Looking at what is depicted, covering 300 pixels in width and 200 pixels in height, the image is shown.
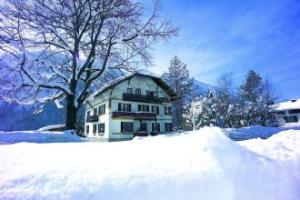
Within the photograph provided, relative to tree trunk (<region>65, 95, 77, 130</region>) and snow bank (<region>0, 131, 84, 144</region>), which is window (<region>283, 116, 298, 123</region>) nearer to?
tree trunk (<region>65, 95, 77, 130</region>)

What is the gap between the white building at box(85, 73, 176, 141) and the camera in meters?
34.2

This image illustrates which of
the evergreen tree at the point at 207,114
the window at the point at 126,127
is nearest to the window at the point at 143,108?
the window at the point at 126,127

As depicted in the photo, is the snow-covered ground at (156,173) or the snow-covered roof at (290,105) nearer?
the snow-covered ground at (156,173)

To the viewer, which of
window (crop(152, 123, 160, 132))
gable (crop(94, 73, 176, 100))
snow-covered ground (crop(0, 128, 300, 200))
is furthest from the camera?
window (crop(152, 123, 160, 132))

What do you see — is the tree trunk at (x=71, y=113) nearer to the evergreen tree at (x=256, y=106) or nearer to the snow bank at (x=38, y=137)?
the snow bank at (x=38, y=137)

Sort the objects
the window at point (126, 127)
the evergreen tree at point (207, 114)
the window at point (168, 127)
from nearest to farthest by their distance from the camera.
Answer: the window at point (126, 127), the window at point (168, 127), the evergreen tree at point (207, 114)

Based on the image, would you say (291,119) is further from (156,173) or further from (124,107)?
(156,173)

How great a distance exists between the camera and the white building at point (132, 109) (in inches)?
1348

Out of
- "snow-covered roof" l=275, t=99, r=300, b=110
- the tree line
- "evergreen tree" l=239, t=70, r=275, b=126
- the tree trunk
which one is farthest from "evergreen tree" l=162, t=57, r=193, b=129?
the tree trunk

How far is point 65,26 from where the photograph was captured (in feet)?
50.6

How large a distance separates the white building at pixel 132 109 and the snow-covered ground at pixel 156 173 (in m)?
28.7

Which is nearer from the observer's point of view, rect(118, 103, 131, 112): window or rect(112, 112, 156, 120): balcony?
rect(112, 112, 156, 120): balcony

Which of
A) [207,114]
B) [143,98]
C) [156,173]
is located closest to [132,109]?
[143,98]

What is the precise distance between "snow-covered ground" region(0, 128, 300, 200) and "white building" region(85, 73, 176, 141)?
28.7 m
